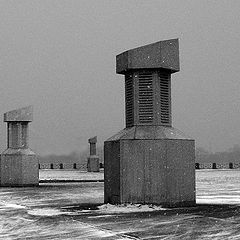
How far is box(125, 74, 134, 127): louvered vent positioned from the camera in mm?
19172

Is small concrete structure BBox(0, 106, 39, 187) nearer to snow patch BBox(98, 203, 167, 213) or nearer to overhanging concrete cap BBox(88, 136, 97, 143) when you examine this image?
snow patch BBox(98, 203, 167, 213)

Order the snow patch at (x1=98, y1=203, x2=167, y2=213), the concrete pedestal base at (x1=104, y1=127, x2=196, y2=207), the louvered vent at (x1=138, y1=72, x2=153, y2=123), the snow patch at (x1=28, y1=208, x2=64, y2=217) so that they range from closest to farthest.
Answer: the snow patch at (x1=28, y1=208, x2=64, y2=217), the snow patch at (x1=98, y1=203, x2=167, y2=213), the concrete pedestal base at (x1=104, y1=127, x2=196, y2=207), the louvered vent at (x1=138, y1=72, x2=153, y2=123)

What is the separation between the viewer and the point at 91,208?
18.3 meters

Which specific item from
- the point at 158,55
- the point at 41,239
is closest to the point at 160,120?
the point at 158,55

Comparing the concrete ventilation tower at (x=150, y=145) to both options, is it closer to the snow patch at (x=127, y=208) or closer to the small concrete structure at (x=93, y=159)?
the snow patch at (x=127, y=208)

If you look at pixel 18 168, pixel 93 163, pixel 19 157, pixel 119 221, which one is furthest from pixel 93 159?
pixel 119 221

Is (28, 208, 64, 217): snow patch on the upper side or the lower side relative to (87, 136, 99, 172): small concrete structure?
lower

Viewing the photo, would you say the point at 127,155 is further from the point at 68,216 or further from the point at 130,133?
the point at 68,216

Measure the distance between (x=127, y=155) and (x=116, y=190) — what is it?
3.65 feet

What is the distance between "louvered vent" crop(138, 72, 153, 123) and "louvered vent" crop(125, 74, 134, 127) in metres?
0.35

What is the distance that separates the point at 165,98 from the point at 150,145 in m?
1.66

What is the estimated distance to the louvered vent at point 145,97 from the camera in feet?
61.9

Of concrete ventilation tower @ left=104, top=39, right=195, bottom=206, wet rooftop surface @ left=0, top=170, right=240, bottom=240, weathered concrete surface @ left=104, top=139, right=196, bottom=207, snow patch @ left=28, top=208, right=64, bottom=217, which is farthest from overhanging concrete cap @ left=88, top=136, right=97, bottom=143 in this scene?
snow patch @ left=28, top=208, right=64, bottom=217

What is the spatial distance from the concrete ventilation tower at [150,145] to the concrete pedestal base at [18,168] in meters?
17.3
